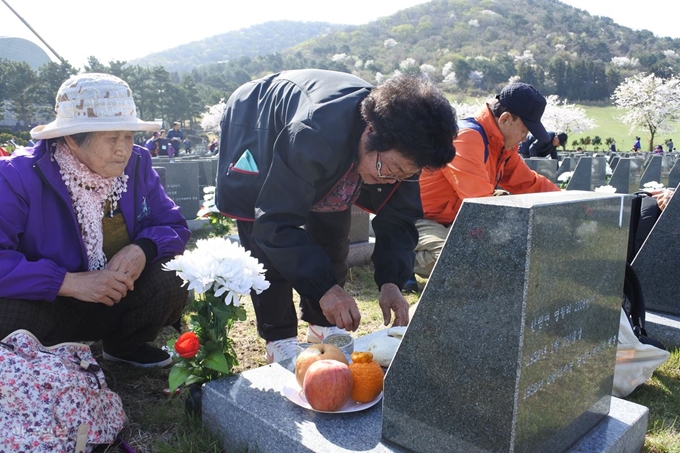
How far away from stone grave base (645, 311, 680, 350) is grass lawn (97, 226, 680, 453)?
0.39 ft

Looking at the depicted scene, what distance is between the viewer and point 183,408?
2588 mm

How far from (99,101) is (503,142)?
281 cm

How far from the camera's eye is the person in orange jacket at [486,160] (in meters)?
4.03

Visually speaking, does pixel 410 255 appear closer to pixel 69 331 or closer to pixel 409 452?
pixel 409 452

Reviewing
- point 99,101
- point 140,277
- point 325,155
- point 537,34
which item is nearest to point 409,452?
point 325,155

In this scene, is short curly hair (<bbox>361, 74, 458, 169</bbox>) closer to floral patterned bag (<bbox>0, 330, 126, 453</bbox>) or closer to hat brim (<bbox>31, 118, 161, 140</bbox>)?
hat brim (<bbox>31, 118, 161, 140</bbox>)

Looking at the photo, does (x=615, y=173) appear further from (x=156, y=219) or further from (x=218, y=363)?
(x=218, y=363)

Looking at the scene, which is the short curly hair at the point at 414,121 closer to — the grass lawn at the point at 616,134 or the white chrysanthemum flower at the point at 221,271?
the white chrysanthemum flower at the point at 221,271

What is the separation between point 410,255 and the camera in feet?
9.53

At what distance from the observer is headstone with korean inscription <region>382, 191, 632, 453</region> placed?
5.22ft

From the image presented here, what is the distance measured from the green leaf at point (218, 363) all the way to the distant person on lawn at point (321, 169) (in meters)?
0.42

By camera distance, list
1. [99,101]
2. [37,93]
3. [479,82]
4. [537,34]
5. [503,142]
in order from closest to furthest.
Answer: [99,101] < [503,142] < [37,93] < [479,82] < [537,34]

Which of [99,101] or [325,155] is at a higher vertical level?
[99,101]

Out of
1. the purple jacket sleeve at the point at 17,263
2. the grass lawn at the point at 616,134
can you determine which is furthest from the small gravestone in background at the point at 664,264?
the grass lawn at the point at 616,134
